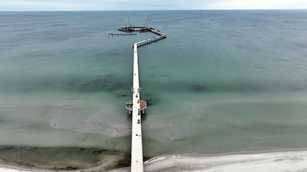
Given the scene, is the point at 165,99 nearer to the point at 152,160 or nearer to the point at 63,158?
the point at 152,160

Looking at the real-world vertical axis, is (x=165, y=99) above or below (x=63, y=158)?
above

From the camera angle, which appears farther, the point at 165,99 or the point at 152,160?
the point at 165,99

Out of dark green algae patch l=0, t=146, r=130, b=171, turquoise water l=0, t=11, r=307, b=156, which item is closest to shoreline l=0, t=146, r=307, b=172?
dark green algae patch l=0, t=146, r=130, b=171

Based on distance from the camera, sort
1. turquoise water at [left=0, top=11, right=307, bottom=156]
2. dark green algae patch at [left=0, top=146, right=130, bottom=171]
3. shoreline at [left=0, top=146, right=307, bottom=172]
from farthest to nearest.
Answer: turquoise water at [left=0, top=11, right=307, bottom=156]
dark green algae patch at [left=0, top=146, right=130, bottom=171]
shoreline at [left=0, top=146, right=307, bottom=172]

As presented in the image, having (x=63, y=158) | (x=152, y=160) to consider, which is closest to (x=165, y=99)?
(x=152, y=160)

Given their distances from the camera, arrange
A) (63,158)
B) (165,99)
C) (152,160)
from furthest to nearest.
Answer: (165,99) < (63,158) < (152,160)

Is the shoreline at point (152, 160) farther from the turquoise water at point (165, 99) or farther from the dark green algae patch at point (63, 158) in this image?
the turquoise water at point (165, 99)

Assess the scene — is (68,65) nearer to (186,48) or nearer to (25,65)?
(25,65)

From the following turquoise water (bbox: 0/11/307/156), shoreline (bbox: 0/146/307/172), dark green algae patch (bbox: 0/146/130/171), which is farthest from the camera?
turquoise water (bbox: 0/11/307/156)

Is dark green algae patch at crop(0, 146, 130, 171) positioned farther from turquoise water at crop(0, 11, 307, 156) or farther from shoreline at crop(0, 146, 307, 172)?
turquoise water at crop(0, 11, 307, 156)
